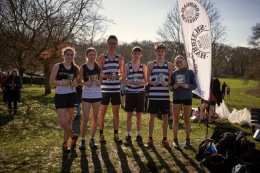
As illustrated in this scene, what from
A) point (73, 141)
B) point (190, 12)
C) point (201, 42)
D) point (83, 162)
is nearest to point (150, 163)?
point (83, 162)

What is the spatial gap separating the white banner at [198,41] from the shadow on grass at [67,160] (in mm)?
3202

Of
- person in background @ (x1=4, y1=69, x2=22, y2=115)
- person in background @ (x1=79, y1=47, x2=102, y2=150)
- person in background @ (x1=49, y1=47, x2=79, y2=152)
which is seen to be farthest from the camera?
person in background @ (x1=4, y1=69, x2=22, y2=115)

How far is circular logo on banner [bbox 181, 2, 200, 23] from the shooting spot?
6.39 meters

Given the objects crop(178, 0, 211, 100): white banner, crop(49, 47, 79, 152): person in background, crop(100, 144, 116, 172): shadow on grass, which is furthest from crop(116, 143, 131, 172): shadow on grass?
crop(178, 0, 211, 100): white banner

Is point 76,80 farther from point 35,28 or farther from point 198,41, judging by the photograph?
point 35,28

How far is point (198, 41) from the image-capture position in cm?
635

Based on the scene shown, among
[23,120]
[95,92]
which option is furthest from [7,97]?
[95,92]

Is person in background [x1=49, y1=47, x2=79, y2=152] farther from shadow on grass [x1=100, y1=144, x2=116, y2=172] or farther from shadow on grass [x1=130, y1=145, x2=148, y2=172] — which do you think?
shadow on grass [x1=130, y1=145, x2=148, y2=172]

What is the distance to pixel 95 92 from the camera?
18.4ft

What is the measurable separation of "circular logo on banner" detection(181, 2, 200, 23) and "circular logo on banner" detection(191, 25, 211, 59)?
28 cm

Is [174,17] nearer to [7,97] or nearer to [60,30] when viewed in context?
[60,30]

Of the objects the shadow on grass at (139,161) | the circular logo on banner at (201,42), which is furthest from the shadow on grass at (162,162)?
the circular logo on banner at (201,42)

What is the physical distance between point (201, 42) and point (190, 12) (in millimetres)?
835

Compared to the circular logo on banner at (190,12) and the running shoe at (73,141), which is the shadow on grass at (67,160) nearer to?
the running shoe at (73,141)
